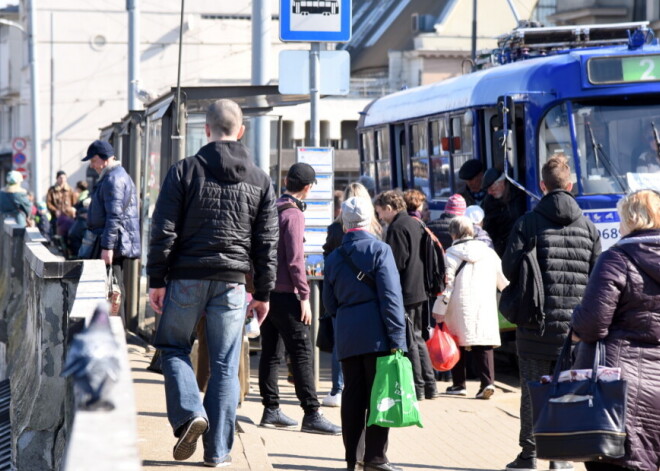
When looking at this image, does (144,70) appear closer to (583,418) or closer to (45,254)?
(45,254)

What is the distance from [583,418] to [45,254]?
479 cm

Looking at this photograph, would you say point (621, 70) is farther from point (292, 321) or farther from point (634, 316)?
point (634, 316)

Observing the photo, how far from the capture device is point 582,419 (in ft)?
19.2

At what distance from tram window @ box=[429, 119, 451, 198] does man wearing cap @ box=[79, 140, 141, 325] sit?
5194 millimetres

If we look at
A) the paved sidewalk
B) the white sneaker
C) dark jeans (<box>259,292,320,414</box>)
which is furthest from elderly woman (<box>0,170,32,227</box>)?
dark jeans (<box>259,292,320,414</box>)

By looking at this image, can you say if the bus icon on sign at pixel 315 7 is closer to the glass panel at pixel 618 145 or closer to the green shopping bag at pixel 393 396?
the glass panel at pixel 618 145

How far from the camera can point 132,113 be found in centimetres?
1524

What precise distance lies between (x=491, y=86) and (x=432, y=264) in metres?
4.34

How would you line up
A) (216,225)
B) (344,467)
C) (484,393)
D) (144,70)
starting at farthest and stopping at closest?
(144,70), (484,393), (344,467), (216,225)

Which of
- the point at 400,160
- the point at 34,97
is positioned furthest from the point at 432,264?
the point at 34,97

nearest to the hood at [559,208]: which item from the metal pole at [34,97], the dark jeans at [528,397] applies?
the dark jeans at [528,397]

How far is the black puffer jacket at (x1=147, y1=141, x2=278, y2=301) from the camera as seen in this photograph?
6879 mm

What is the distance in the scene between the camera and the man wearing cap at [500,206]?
13086 mm

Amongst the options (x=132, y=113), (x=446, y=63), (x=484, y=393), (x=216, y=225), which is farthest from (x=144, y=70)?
(x=216, y=225)
